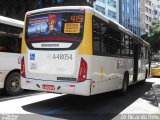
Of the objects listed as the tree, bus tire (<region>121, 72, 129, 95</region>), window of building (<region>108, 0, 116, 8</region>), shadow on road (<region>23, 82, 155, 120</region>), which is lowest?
shadow on road (<region>23, 82, 155, 120</region>)

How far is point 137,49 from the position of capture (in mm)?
17656

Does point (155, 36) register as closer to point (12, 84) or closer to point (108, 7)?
point (108, 7)

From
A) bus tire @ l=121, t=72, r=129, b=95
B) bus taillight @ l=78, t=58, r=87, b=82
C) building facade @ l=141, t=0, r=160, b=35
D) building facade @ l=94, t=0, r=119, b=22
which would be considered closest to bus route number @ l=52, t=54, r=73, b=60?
bus taillight @ l=78, t=58, r=87, b=82

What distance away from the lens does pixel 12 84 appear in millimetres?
12734

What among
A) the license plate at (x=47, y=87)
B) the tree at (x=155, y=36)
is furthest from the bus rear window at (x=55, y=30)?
the tree at (x=155, y=36)

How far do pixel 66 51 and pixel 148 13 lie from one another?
104 metres

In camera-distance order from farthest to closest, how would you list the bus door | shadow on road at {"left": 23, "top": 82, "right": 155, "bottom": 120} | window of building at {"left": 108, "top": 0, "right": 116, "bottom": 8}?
window of building at {"left": 108, "top": 0, "right": 116, "bottom": 8} → the bus door → shadow on road at {"left": 23, "top": 82, "right": 155, "bottom": 120}

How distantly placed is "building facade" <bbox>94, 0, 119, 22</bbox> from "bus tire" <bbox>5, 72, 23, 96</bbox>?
5027 centimetres

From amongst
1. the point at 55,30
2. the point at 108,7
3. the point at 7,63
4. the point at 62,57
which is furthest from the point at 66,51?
the point at 108,7

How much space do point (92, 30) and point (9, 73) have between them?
4.44 metres

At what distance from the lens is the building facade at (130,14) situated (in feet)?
254

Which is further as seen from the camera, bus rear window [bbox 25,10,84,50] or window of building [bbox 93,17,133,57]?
window of building [bbox 93,17,133,57]

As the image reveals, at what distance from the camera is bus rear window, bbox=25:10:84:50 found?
31.2 ft

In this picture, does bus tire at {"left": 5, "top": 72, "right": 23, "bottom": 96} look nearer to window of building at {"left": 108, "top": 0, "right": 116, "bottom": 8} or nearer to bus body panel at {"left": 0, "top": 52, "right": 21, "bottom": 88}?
bus body panel at {"left": 0, "top": 52, "right": 21, "bottom": 88}
